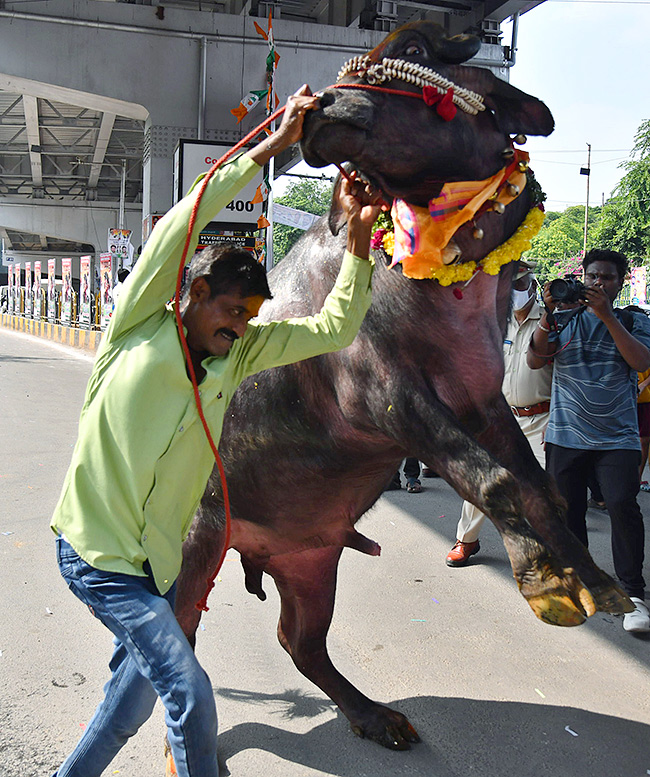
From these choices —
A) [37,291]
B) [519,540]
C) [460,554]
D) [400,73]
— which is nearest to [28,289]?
[37,291]

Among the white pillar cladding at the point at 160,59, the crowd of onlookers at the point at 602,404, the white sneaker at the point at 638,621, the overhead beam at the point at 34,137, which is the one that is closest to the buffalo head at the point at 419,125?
the crowd of onlookers at the point at 602,404

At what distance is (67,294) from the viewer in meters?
28.1

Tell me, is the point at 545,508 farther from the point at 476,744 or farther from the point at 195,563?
the point at 195,563

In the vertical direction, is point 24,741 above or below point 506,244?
below

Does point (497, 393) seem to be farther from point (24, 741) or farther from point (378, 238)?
point (24, 741)

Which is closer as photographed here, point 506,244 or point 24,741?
point 506,244

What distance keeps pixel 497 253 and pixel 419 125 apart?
0.50 meters

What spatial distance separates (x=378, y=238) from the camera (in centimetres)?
268

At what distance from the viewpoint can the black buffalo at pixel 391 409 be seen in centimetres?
225

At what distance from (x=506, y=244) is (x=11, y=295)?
1647 inches

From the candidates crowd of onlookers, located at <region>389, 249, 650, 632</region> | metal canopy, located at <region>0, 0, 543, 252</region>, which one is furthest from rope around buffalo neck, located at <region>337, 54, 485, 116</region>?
metal canopy, located at <region>0, 0, 543, 252</region>

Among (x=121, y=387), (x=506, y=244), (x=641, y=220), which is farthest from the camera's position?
(x=641, y=220)

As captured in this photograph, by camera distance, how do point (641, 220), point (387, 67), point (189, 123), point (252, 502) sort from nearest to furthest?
1. point (387, 67)
2. point (252, 502)
3. point (189, 123)
4. point (641, 220)

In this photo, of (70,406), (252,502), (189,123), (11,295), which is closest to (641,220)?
(189,123)
